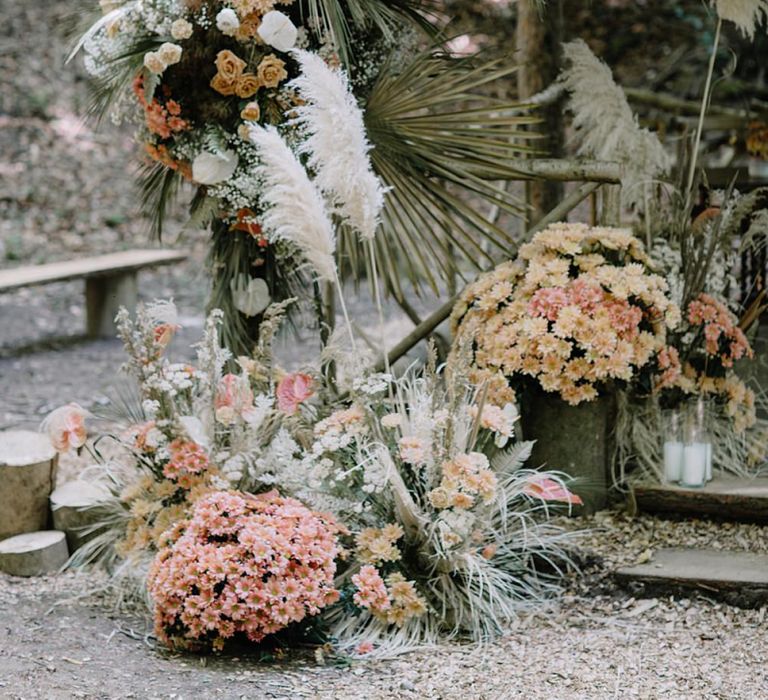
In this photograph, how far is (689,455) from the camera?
12.4ft

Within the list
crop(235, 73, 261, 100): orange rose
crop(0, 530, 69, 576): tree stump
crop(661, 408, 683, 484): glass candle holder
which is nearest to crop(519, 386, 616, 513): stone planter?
crop(661, 408, 683, 484): glass candle holder

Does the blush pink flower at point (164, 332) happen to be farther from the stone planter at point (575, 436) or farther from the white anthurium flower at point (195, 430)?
the stone planter at point (575, 436)

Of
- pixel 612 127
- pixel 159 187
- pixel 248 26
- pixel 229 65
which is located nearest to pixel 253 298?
pixel 159 187

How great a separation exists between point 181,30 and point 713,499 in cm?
240

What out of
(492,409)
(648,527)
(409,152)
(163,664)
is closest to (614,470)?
(648,527)

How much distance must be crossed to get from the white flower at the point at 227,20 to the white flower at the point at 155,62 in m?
0.23

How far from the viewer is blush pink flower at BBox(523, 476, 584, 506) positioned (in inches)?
131

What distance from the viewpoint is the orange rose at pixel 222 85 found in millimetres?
3900

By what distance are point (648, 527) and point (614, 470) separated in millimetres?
264

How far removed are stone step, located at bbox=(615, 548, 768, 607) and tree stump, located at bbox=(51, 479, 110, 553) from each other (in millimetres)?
1802

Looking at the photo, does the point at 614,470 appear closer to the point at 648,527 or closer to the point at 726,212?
the point at 648,527

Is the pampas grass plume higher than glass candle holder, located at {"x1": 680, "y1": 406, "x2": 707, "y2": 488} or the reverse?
higher

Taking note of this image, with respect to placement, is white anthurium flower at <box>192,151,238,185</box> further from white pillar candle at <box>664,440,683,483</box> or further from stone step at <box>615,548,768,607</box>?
stone step at <box>615,548,768,607</box>

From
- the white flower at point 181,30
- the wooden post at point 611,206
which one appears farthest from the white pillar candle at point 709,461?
the white flower at point 181,30
